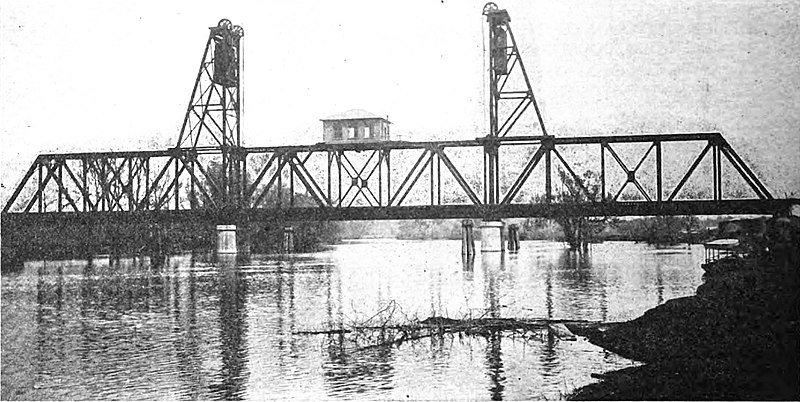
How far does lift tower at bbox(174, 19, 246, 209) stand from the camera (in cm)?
796

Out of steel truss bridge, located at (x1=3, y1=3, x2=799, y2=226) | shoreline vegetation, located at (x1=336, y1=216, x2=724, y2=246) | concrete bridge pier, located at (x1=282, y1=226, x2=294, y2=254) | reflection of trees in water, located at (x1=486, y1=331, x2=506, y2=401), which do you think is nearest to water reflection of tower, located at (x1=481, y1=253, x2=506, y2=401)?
reflection of trees in water, located at (x1=486, y1=331, x2=506, y2=401)

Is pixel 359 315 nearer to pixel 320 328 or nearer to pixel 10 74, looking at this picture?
pixel 320 328

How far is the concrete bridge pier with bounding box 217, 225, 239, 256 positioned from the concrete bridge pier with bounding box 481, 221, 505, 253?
3933 millimetres

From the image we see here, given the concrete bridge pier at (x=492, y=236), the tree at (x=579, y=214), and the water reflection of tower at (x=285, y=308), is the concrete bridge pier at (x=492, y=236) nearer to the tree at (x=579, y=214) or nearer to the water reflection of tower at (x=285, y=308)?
the tree at (x=579, y=214)

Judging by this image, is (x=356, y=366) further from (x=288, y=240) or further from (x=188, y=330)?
(x=288, y=240)

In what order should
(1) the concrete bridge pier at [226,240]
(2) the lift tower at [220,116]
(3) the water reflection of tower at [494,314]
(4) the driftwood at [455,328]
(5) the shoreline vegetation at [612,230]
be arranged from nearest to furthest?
(3) the water reflection of tower at [494,314] < (4) the driftwood at [455,328] < (2) the lift tower at [220,116] < (5) the shoreline vegetation at [612,230] < (1) the concrete bridge pier at [226,240]

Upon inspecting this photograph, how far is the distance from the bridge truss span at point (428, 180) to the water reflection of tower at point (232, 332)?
106 cm

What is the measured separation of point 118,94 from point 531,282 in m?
5.28

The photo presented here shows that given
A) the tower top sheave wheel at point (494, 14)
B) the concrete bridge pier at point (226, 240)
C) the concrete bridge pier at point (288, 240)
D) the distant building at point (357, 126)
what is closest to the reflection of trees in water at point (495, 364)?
the distant building at point (357, 126)

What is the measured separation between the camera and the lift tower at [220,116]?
796 cm

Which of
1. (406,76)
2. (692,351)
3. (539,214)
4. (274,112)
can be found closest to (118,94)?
(274,112)

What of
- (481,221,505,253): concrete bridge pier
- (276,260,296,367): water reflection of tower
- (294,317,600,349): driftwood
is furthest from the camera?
(481,221,505,253): concrete bridge pier

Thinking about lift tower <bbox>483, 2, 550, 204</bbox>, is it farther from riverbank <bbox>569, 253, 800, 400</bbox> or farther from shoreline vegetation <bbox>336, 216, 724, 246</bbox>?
riverbank <bbox>569, 253, 800, 400</bbox>

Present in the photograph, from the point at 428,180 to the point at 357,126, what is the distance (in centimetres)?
188
